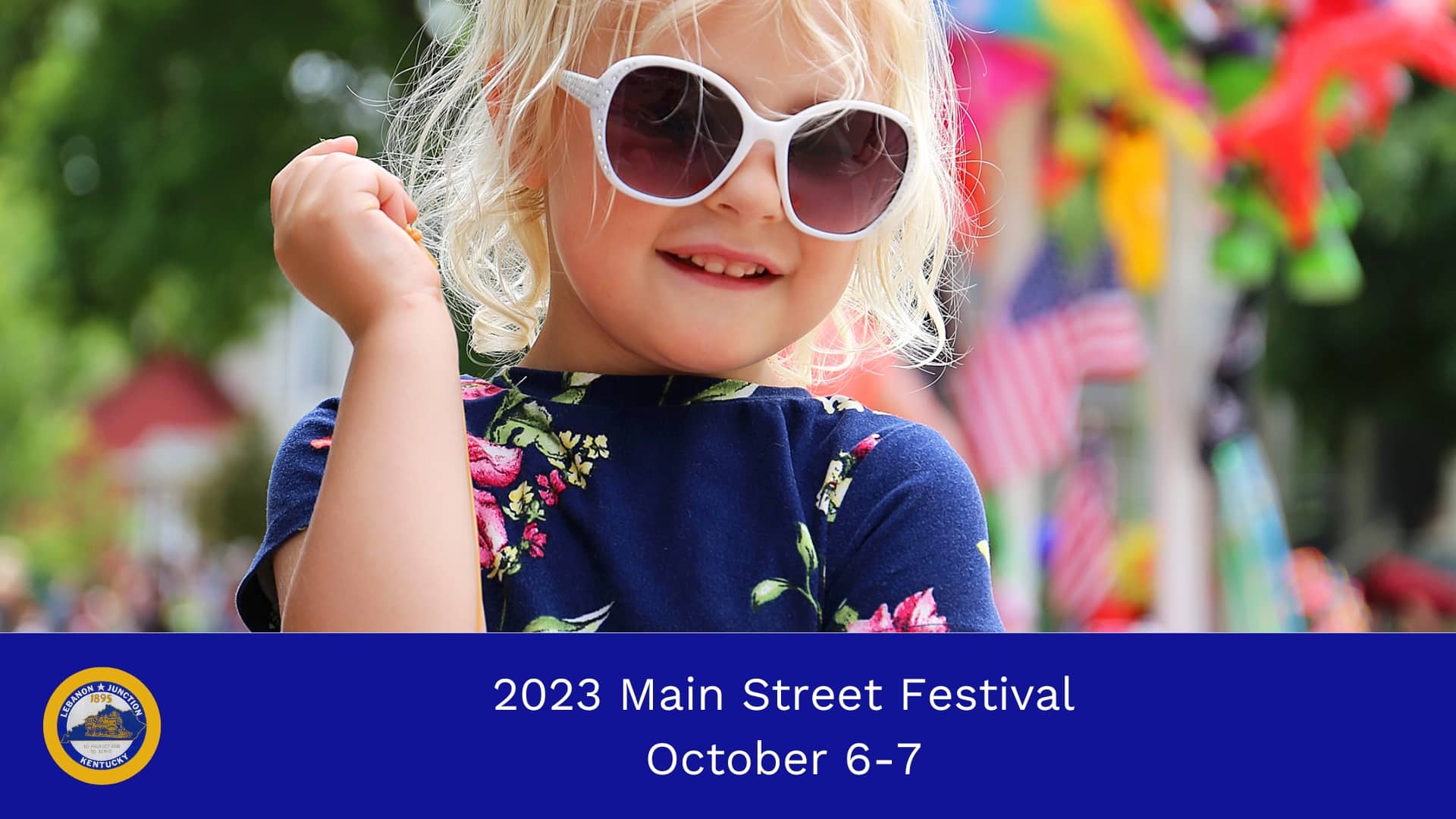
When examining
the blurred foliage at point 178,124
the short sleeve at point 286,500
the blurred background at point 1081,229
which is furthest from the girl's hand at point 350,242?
the blurred foliage at point 178,124

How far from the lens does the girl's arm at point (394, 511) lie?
940mm

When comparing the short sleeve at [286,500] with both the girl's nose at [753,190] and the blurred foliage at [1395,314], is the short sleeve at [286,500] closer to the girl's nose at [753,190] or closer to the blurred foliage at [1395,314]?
the girl's nose at [753,190]

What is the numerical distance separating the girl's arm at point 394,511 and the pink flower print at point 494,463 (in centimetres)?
16

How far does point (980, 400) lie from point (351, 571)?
5717mm

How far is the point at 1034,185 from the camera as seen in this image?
6875 millimetres

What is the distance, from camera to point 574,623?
1109 mm

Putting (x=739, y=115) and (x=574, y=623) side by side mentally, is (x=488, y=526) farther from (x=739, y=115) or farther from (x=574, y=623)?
(x=739, y=115)

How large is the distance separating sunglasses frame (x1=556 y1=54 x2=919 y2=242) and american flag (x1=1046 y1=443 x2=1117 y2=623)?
21.3 ft

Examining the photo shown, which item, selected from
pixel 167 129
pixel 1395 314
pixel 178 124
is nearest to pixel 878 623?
pixel 178 124

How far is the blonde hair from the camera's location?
1191mm

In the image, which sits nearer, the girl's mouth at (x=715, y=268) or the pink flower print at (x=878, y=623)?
the pink flower print at (x=878, y=623)
